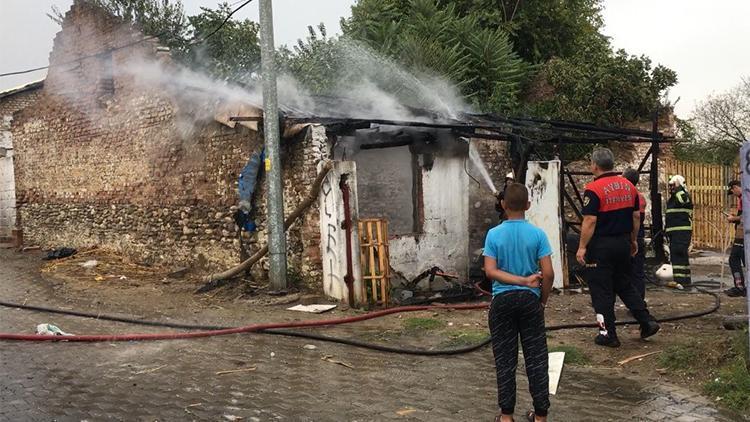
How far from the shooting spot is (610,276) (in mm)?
6594

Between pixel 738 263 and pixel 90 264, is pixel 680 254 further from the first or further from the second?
pixel 90 264

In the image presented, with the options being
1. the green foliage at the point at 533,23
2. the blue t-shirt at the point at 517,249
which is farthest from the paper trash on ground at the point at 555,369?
the green foliage at the point at 533,23

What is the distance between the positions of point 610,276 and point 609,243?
0.33 metres

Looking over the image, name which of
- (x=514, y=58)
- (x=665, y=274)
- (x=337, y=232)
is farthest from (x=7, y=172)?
(x=665, y=274)

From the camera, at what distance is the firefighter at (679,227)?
10805 mm

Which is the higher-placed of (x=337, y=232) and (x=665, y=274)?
(x=337, y=232)

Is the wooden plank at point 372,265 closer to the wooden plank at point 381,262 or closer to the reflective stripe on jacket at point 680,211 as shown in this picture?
the wooden plank at point 381,262

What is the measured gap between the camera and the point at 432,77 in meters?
19.1

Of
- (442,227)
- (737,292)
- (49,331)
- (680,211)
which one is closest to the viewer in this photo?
(49,331)

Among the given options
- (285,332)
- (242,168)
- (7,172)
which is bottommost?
(285,332)

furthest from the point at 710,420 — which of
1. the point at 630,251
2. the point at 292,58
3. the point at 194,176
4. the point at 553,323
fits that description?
the point at 292,58

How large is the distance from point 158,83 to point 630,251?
10.4m

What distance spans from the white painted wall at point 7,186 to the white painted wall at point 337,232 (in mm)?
13343

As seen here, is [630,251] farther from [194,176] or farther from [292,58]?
[292,58]
